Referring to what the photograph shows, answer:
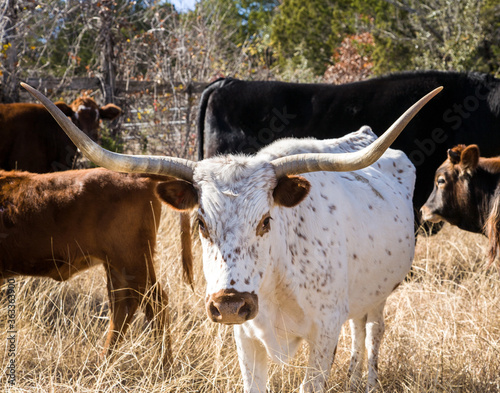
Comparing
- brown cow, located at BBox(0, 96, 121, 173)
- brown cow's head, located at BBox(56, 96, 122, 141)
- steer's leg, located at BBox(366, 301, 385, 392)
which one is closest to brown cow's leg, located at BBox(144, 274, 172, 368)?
steer's leg, located at BBox(366, 301, 385, 392)

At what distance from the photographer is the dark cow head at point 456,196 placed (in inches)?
179

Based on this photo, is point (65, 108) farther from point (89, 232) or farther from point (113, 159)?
point (113, 159)

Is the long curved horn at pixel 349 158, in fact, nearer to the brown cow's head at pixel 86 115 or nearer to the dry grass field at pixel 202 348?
the dry grass field at pixel 202 348

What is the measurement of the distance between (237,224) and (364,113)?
13.5ft

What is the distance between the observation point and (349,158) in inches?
102

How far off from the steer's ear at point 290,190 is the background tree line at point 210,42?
516 cm

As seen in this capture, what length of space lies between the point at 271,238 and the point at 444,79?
4302mm

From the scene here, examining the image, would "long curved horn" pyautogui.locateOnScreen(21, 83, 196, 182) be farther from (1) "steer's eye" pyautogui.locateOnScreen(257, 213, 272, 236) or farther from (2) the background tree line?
(2) the background tree line

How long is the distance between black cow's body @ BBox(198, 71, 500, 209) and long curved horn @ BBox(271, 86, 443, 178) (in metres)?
3.47

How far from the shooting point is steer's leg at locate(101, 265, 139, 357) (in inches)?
155

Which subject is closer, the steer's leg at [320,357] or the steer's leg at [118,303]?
the steer's leg at [320,357]

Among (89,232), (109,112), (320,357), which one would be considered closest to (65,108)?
(109,112)

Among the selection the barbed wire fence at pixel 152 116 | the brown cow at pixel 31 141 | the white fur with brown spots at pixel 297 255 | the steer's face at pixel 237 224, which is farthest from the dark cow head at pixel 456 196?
the barbed wire fence at pixel 152 116

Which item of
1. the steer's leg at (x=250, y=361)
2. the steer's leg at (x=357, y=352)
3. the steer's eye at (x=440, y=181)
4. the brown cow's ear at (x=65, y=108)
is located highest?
the brown cow's ear at (x=65, y=108)
